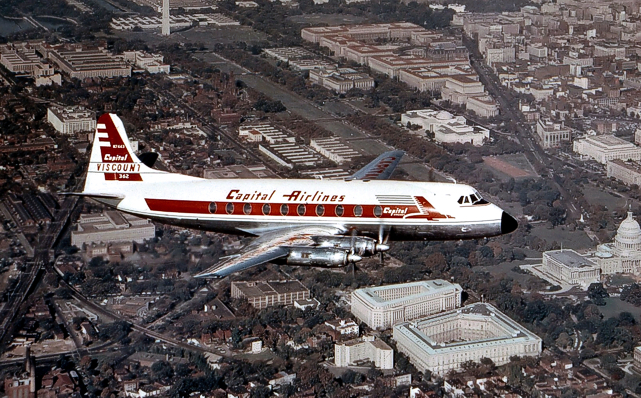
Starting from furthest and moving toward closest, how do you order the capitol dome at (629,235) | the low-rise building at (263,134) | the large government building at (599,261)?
the low-rise building at (263,134) < the capitol dome at (629,235) < the large government building at (599,261)

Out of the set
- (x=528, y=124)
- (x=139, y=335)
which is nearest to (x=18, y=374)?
(x=139, y=335)

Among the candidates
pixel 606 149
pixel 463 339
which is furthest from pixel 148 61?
pixel 463 339

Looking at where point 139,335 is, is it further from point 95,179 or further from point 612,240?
point 612,240

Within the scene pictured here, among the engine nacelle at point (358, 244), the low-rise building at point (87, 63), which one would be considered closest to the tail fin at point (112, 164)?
the engine nacelle at point (358, 244)

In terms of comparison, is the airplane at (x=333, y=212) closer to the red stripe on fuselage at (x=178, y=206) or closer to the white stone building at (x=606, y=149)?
the red stripe on fuselage at (x=178, y=206)

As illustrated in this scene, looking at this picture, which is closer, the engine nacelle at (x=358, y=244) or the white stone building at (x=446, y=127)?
the engine nacelle at (x=358, y=244)

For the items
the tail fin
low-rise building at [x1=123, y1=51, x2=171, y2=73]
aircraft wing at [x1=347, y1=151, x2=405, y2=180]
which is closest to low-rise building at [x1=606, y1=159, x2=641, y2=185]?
low-rise building at [x1=123, y1=51, x2=171, y2=73]
